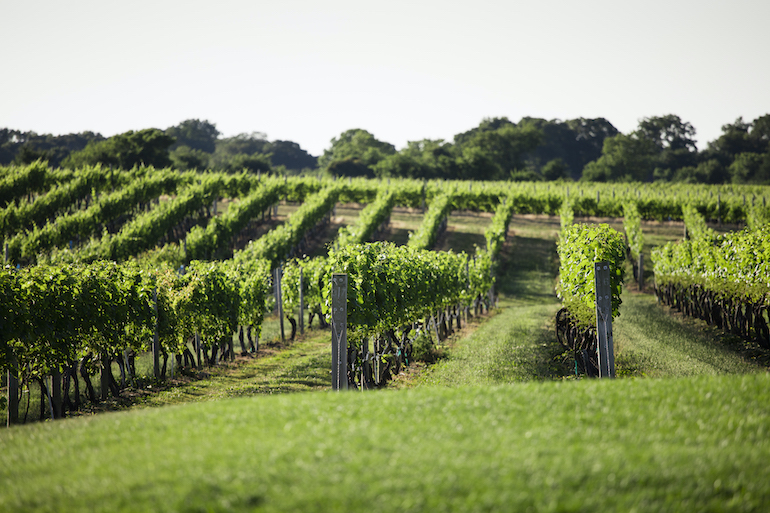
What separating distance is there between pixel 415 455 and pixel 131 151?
202ft

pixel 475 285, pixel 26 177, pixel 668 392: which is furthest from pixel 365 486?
pixel 26 177

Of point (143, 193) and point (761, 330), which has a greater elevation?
point (143, 193)

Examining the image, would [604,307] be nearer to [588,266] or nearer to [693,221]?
[588,266]

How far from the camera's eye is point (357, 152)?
85938mm

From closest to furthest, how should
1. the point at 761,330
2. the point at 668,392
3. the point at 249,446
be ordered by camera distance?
the point at 249,446
the point at 668,392
the point at 761,330

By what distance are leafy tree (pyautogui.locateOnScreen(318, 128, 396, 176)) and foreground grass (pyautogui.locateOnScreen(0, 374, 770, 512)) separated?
67284mm

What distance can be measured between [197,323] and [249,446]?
8.31m

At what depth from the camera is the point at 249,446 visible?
12.8 feet

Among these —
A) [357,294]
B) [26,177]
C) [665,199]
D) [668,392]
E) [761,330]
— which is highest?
[26,177]

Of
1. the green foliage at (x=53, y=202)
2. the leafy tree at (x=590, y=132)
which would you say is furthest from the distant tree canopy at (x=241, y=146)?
the green foliage at (x=53, y=202)

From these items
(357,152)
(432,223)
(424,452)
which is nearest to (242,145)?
(357,152)

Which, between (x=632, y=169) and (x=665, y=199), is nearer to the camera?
(x=665, y=199)

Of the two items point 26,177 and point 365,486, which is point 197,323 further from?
point 26,177

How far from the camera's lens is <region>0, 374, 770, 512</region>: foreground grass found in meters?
3.30
